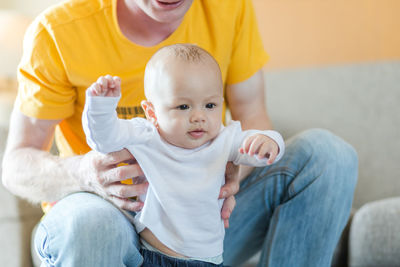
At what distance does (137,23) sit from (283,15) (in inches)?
50.3

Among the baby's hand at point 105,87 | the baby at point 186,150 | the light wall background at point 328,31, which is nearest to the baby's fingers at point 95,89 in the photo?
the baby's hand at point 105,87

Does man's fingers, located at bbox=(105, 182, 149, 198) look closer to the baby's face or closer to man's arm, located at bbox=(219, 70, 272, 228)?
the baby's face

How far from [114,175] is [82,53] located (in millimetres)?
329

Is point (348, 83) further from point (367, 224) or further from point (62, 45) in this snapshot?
point (62, 45)

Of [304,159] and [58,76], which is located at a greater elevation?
[58,76]

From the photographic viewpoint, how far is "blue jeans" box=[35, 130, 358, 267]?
85 centimetres

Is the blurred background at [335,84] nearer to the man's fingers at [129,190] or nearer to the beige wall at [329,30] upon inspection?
the beige wall at [329,30]

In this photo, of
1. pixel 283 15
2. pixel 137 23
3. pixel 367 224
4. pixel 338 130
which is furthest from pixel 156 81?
pixel 283 15

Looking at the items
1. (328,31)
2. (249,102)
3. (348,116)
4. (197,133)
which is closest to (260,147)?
(197,133)

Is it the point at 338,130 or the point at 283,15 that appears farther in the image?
the point at 283,15

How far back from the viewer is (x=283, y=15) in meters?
2.17

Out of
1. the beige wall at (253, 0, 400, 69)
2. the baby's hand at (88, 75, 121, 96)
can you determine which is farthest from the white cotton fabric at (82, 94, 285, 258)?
the beige wall at (253, 0, 400, 69)

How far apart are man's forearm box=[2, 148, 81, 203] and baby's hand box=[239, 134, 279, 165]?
38cm

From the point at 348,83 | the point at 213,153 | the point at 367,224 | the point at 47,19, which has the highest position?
the point at 47,19
